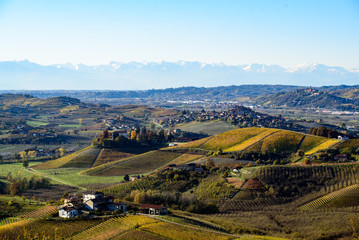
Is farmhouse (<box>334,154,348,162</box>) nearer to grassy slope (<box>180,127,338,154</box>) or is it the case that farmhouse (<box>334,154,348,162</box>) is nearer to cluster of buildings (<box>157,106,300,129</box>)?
grassy slope (<box>180,127,338,154</box>)

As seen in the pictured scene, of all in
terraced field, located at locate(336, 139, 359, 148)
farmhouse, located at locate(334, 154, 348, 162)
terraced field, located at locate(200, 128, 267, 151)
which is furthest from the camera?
terraced field, located at locate(200, 128, 267, 151)

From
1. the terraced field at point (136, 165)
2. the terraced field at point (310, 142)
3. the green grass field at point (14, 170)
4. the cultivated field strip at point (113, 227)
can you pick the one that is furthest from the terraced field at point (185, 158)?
the cultivated field strip at point (113, 227)

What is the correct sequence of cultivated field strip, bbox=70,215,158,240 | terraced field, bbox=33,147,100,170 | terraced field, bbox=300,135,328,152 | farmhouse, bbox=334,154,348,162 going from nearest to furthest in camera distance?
cultivated field strip, bbox=70,215,158,240 < farmhouse, bbox=334,154,348,162 < terraced field, bbox=300,135,328,152 < terraced field, bbox=33,147,100,170

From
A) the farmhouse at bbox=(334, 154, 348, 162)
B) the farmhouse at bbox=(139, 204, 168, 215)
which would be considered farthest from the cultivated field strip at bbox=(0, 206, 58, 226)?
the farmhouse at bbox=(334, 154, 348, 162)

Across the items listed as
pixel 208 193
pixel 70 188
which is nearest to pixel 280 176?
pixel 208 193

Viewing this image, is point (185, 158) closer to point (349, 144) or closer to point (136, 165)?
point (136, 165)

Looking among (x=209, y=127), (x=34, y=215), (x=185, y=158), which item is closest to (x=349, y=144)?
(x=185, y=158)

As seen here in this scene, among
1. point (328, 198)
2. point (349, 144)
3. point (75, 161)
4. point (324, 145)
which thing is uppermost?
point (349, 144)

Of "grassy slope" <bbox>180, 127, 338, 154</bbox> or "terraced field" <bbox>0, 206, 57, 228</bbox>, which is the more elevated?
"grassy slope" <bbox>180, 127, 338, 154</bbox>
